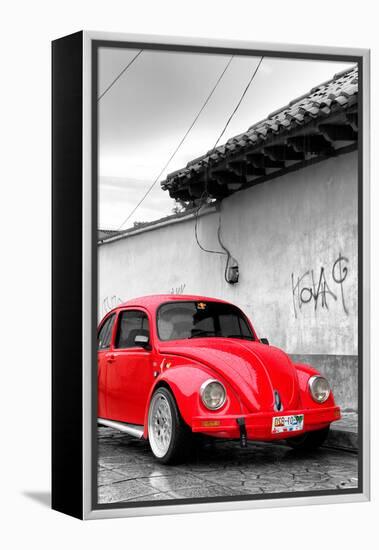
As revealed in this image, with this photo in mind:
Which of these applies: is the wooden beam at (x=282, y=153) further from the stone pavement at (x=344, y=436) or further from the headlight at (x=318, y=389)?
the headlight at (x=318, y=389)

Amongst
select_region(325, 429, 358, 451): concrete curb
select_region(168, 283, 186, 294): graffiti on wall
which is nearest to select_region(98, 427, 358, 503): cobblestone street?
select_region(325, 429, 358, 451): concrete curb

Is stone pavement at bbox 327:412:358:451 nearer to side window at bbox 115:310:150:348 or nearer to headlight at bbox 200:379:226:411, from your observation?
headlight at bbox 200:379:226:411

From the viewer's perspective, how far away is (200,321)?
8.84 m

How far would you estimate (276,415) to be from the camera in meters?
7.67

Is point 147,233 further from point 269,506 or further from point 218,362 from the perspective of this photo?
point 269,506

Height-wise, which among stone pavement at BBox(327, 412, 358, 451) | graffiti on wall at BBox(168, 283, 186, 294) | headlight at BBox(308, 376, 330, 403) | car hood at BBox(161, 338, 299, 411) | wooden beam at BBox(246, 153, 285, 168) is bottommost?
stone pavement at BBox(327, 412, 358, 451)

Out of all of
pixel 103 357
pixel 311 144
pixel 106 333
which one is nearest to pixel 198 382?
pixel 103 357

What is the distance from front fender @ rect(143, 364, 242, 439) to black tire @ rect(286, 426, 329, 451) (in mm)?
1162

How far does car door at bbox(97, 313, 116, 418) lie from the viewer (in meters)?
9.09

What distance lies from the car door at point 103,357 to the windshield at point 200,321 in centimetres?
79

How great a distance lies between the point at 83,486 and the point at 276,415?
1.98 meters

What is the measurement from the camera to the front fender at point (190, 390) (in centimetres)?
750

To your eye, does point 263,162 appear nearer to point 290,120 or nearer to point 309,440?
point 290,120

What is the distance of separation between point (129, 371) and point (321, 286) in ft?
9.77
